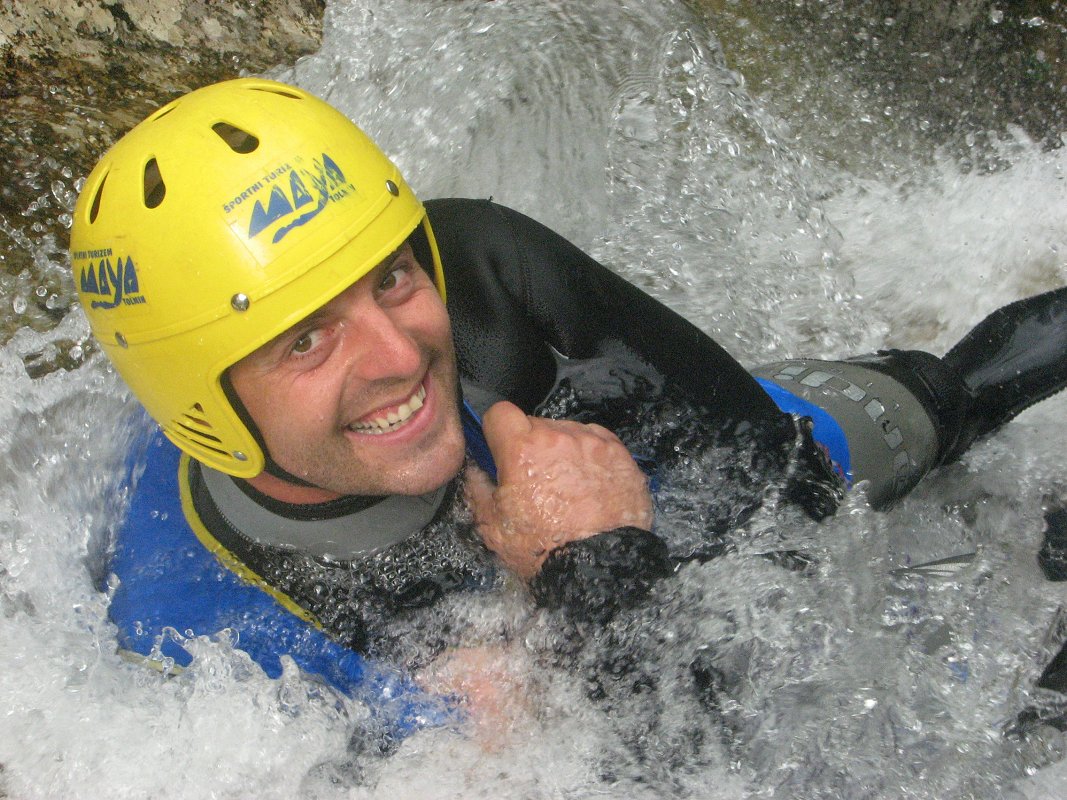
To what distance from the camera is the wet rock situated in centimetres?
366

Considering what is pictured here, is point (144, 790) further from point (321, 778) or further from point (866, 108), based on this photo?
point (866, 108)

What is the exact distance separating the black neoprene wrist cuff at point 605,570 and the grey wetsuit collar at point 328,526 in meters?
0.43

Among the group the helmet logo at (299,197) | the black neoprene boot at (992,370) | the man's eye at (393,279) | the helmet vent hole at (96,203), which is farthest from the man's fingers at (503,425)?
the black neoprene boot at (992,370)

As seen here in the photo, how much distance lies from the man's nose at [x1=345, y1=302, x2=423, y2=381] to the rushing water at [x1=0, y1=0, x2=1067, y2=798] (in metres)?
0.63

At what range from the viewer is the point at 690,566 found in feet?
7.85

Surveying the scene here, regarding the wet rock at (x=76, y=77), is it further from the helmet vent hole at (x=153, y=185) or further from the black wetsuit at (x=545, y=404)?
the helmet vent hole at (x=153, y=185)

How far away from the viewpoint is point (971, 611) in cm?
279

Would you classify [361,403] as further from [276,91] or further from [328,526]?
[276,91]

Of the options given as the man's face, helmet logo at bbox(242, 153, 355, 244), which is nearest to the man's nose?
the man's face

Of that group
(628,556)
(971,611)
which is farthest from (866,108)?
(628,556)

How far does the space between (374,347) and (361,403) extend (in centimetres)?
13

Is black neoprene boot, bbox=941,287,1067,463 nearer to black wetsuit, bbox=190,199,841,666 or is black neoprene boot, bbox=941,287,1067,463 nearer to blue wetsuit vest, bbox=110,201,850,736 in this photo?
black wetsuit, bbox=190,199,841,666

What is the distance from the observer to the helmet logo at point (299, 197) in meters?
2.01

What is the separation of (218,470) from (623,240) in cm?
207
